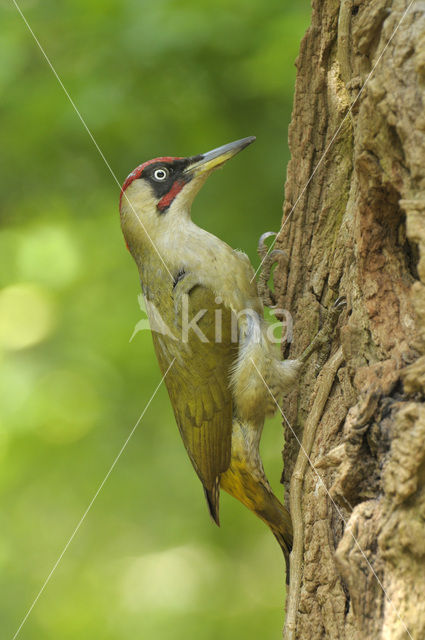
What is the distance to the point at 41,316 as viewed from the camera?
12.6ft

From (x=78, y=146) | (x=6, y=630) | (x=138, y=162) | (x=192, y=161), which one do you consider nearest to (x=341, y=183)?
→ (x=192, y=161)

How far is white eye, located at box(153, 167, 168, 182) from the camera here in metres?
3.46

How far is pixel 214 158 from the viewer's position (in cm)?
333

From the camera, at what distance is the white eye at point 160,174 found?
3.46m

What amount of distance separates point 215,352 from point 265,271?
1.83 ft

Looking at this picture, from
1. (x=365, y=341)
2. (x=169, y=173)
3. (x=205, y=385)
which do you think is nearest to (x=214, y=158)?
(x=169, y=173)

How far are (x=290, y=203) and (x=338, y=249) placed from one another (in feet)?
1.44

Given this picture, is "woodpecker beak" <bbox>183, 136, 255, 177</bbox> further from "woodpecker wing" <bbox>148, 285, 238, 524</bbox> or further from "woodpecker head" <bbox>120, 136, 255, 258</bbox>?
"woodpecker wing" <bbox>148, 285, 238, 524</bbox>

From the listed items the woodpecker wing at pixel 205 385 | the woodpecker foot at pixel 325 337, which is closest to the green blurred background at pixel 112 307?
the woodpecker wing at pixel 205 385

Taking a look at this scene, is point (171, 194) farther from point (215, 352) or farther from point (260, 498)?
point (260, 498)

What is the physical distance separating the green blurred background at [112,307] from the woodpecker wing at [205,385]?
511mm

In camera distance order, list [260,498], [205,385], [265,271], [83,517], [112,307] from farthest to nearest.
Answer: [83,517], [112,307], [265,271], [205,385], [260,498]

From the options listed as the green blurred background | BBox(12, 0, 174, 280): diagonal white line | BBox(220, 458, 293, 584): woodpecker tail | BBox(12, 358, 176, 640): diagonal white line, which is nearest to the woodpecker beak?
the green blurred background

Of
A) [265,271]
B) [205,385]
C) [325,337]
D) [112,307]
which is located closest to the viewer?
[325,337]
